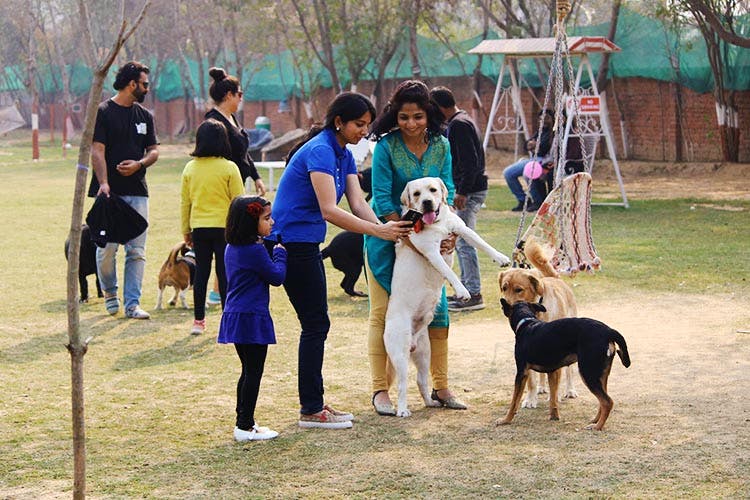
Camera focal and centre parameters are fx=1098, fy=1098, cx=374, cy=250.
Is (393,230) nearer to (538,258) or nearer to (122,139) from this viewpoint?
(538,258)

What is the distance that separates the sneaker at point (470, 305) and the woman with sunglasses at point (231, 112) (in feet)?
6.42

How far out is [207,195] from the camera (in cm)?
841

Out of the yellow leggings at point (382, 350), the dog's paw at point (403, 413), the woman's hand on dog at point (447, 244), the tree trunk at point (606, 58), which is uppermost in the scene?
the tree trunk at point (606, 58)

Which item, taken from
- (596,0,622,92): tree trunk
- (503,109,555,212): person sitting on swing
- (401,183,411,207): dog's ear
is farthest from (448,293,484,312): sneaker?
(596,0,622,92): tree trunk

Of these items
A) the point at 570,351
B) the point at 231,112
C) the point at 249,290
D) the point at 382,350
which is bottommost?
the point at 382,350

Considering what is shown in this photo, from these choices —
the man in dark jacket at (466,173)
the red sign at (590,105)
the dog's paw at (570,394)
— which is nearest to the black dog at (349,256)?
the man in dark jacket at (466,173)

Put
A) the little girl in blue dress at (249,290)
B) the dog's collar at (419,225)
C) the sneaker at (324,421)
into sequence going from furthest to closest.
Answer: the dog's collar at (419,225)
the sneaker at (324,421)
the little girl in blue dress at (249,290)

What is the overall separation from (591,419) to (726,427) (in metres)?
0.70

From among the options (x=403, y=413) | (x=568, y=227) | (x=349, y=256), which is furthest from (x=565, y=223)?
(x=403, y=413)

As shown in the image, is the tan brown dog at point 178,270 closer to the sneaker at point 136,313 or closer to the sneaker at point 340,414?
the sneaker at point 136,313

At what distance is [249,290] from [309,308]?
0.37 metres

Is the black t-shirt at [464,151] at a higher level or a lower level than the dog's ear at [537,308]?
higher

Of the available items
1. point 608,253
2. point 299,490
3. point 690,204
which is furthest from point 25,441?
point 690,204

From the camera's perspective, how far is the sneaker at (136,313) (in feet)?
30.4
